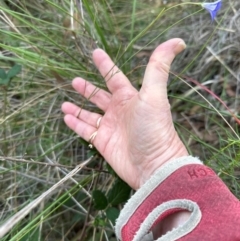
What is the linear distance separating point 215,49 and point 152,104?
49 cm

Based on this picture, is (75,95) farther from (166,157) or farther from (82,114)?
(166,157)

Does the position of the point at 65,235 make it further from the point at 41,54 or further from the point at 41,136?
the point at 41,54

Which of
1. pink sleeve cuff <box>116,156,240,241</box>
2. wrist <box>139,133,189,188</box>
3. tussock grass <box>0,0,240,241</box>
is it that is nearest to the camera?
pink sleeve cuff <box>116,156,240,241</box>

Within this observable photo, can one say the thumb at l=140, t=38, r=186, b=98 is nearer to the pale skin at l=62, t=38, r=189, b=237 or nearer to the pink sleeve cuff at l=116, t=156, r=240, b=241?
the pale skin at l=62, t=38, r=189, b=237

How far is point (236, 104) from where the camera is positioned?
128cm

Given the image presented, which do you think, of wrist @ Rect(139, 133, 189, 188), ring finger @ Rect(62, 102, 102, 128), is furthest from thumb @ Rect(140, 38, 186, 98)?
ring finger @ Rect(62, 102, 102, 128)

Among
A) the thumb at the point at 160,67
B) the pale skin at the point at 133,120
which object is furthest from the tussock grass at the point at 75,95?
the thumb at the point at 160,67

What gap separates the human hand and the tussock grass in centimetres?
4

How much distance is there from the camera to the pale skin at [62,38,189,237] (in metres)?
0.92

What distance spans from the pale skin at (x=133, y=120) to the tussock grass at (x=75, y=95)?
1.6 inches

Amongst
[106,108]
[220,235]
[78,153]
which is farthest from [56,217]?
[220,235]

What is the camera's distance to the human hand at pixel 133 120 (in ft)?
3.02

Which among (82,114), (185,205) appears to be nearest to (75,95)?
(82,114)

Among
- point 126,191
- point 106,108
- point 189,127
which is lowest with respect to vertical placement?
point 189,127
